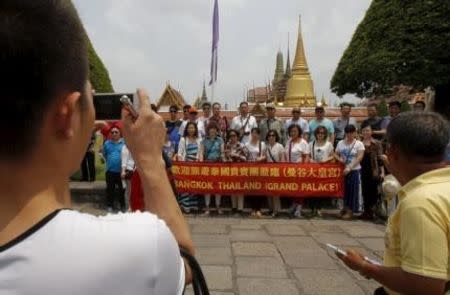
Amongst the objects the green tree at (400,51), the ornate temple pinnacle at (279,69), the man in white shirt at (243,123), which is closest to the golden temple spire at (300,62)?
the ornate temple pinnacle at (279,69)

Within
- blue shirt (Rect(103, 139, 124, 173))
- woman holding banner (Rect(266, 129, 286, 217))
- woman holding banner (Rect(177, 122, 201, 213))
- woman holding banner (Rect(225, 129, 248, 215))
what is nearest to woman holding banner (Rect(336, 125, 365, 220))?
woman holding banner (Rect(266, 129, 286, 217))

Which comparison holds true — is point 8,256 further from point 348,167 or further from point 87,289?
point 348,167

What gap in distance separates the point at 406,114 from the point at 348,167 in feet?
21.3

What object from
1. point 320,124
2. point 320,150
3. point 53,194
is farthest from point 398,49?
point 53,194

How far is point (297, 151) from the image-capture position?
8.31m

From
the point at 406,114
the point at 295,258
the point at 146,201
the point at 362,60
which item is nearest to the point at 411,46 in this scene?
the point at 362,60

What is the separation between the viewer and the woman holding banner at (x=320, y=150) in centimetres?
823

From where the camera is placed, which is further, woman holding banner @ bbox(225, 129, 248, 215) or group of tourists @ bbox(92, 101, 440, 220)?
woman holding banner @ bbox(225, 129, 248, 215)

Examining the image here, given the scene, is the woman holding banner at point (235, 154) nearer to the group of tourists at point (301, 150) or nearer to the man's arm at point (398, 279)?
the group of tourists at point (301, 150)

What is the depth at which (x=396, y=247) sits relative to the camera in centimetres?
167

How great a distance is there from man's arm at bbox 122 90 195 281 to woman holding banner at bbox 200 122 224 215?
7447mm

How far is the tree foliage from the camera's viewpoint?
14344mm

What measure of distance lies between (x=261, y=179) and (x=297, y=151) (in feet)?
2.55

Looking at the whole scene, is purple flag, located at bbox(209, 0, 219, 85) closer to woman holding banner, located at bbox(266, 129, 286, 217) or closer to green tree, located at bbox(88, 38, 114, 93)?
green tree, located at bbox(88, 38, 114, 93)
